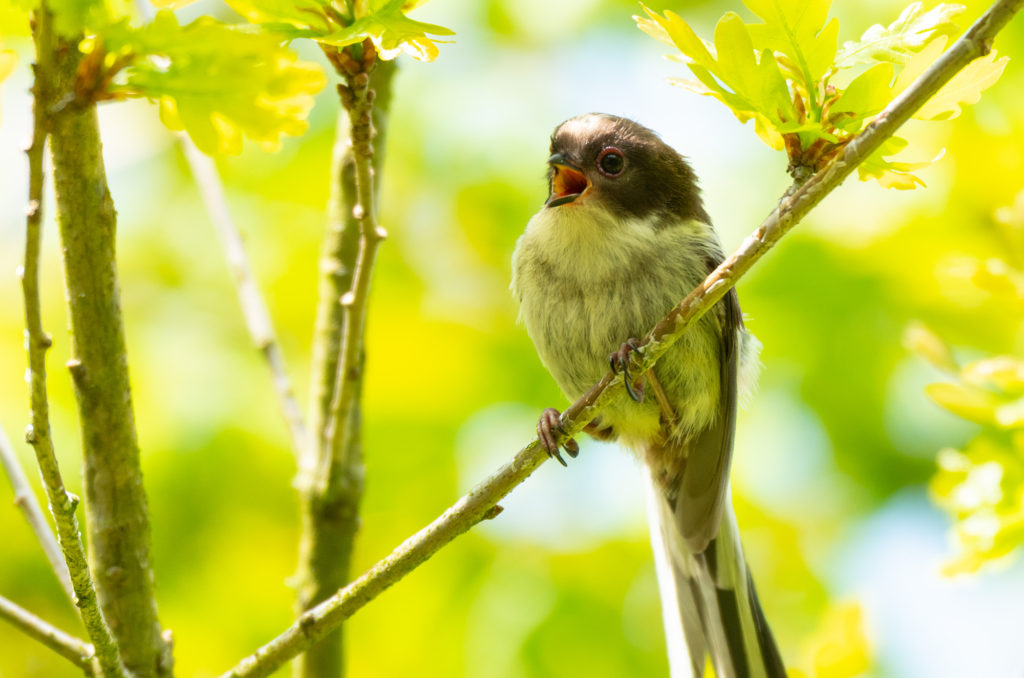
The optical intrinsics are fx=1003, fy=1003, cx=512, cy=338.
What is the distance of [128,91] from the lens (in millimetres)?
1979

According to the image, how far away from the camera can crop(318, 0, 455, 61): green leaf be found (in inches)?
84.5

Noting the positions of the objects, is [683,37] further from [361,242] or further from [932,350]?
[932,350]

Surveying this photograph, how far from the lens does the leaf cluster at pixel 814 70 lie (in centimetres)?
218

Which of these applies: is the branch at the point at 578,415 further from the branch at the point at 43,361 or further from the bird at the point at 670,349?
the bird at the point at 670,349

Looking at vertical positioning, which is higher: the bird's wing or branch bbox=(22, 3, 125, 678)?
the bird's wing

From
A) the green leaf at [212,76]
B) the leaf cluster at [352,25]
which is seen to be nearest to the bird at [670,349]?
the leaf cluster at [352,25]

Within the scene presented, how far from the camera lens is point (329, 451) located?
3568 millimetres

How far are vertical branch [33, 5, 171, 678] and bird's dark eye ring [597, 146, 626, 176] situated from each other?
87.9 inches

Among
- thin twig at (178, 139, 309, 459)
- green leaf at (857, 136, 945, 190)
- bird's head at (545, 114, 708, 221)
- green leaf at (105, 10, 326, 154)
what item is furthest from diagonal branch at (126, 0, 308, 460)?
green leaf at (857, 136, 945, 190)

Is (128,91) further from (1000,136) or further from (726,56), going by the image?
(1000,136)

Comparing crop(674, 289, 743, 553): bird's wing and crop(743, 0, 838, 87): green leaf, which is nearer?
crop(743, 0, 838, 87): green leaf

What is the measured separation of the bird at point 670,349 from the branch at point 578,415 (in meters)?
1.08

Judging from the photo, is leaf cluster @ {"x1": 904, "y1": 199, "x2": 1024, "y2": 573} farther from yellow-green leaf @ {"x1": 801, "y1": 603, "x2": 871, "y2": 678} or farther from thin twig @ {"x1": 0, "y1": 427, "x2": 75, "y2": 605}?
thin twig @ {"x1": 0, "y1": 427, "x2": 75, "y2": 605}

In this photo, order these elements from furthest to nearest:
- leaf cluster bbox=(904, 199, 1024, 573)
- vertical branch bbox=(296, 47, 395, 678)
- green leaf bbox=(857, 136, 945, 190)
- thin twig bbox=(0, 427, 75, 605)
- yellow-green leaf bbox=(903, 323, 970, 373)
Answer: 1. vertical branch bbox=(296, 47, 395, 678)
2. yellow-green leaf bbox=(903, 323, 970, 373)
3. leaf cluster bbox=(904, 199, 1024, 573)
4. thin twig bbox=(0, 427, 75, 605)
5. green leaf bbox=(857, 136, 945, 190)
